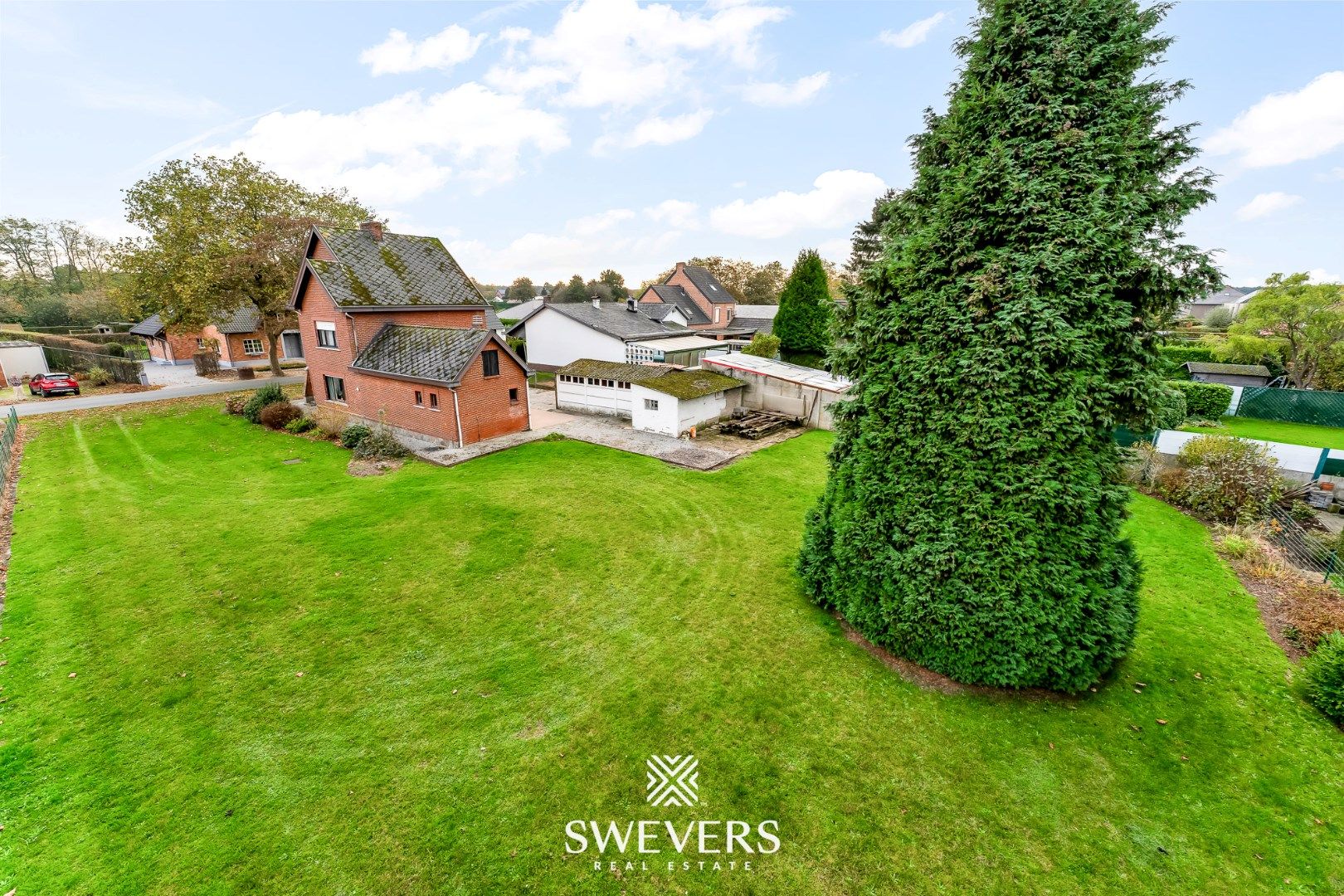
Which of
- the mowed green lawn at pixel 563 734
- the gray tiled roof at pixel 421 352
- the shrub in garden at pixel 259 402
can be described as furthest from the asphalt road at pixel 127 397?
the mowed green lawn at pixel 563 734

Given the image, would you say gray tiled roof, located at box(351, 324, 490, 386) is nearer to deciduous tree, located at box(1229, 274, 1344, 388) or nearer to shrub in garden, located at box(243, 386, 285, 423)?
shrub in garden, located at box(243, 386, 285, 423)

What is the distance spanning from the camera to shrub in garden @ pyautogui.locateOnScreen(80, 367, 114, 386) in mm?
29391

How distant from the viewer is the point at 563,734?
7.07m

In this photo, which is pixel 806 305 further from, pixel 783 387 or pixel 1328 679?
pixel 1328 679

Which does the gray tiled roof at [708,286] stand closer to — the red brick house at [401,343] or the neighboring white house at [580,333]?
the neighboring white house at [580,333]

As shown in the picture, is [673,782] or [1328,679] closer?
[673,782]

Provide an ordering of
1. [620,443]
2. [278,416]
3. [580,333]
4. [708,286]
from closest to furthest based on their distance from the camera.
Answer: [620,443] → [278,416] → [580,333] → [708,286]

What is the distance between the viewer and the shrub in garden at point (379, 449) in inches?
750

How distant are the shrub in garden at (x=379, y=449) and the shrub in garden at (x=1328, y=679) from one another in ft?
74.7

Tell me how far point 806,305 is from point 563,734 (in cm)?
3425

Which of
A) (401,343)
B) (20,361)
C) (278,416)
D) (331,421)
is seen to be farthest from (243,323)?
(401,343)

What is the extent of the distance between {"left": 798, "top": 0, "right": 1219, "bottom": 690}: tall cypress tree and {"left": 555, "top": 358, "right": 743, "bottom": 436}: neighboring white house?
1431cm

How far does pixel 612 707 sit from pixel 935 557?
16.8 ft

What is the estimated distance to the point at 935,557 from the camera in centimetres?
752
